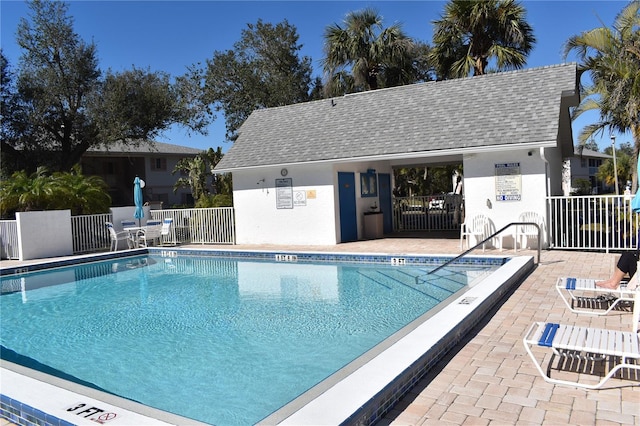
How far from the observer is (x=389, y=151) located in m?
14.7

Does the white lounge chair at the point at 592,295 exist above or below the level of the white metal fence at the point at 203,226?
below

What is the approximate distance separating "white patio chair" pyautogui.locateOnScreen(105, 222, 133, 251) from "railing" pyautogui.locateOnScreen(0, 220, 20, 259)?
2761 millimetres

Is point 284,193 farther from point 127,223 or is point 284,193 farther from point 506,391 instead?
point 506,391

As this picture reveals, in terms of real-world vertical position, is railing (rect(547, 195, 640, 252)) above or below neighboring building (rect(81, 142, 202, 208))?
below

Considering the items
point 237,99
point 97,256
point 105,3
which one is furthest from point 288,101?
point 97,256

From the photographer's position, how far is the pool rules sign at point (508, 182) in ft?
41.9

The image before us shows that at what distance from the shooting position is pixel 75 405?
388 centimetres

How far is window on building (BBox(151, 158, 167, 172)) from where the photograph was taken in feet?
121

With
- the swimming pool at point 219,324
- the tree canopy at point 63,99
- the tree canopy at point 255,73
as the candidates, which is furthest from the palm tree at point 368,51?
the swimming pool at point 219,324

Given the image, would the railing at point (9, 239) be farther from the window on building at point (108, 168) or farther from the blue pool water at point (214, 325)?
the window on building at point (108, 168)

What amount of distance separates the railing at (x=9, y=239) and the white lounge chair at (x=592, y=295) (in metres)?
15.3

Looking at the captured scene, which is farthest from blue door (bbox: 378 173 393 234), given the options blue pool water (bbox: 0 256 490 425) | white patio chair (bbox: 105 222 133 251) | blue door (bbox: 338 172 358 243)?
white patio chair (bbox: 105 222 133 251)

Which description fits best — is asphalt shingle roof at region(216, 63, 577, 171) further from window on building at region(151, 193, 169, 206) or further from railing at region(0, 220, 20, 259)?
window on building at region(151, 193, 169, 206)

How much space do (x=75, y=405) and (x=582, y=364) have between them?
4557 mm
